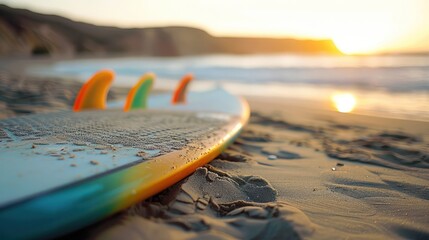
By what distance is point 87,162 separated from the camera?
3.76 feet

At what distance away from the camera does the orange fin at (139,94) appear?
117 inches

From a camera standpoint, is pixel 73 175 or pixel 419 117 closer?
pixel 73 175

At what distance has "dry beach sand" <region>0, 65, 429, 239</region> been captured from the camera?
1070 mm

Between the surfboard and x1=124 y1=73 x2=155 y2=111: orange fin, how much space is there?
0.74 metres

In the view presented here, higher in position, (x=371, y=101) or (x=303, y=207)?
(x=371, y=101)

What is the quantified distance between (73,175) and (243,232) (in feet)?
1.93

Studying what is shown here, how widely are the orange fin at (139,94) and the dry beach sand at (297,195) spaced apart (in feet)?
3.58

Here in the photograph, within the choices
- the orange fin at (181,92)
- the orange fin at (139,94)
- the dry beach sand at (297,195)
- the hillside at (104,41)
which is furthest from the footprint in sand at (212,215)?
the hillside at (104,41)

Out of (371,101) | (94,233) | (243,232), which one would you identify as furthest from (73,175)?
(371,101)

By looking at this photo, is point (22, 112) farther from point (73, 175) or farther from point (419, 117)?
point (419, 117)

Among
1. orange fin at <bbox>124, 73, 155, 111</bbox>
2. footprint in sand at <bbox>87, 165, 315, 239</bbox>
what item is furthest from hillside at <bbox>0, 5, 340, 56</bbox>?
footprint in sand at <bbox>87, 165, 315, 239</bbox>

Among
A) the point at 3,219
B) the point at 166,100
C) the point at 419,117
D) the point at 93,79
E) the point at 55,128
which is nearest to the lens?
the point at 3,219

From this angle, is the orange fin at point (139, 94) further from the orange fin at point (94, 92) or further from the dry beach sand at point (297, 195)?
the dry beach sand at point (297, 195)

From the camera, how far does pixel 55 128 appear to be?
1645 millimetres
